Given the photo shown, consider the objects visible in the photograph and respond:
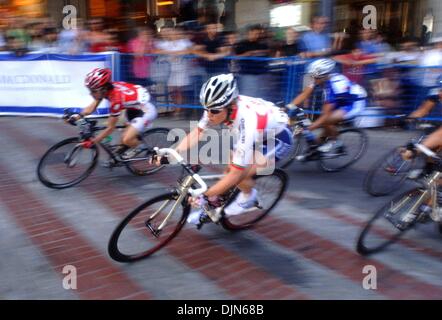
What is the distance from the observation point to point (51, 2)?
16656 mm

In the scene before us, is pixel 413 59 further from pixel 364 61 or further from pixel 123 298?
pixel 123 298

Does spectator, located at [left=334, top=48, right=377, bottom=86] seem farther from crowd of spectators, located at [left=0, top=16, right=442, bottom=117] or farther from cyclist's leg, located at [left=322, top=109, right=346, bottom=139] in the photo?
cyclist's leg, located at [left=322, top=109, right=346, bottom=139]

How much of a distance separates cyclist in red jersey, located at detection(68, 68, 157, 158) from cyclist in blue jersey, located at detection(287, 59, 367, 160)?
194 centimetres

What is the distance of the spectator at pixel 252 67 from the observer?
9.35m

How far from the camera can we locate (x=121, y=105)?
6074mm

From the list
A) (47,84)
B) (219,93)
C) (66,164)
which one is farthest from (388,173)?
(47,84)

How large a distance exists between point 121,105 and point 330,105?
Result: 2753 millimetres

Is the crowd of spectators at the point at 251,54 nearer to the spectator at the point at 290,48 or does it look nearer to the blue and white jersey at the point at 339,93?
the spectator at the point at 290,48

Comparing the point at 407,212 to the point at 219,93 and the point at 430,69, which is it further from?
the point at 430,69

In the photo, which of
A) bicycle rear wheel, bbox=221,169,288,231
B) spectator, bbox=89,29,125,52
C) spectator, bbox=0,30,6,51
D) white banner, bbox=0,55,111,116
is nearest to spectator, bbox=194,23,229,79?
spectator, bbox=89,29,125,52

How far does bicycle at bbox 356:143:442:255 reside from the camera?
4.28 m

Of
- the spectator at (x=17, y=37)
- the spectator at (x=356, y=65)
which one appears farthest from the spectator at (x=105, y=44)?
the spectator at (x=356, y=65)

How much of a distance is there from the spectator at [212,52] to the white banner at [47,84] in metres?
1.95
